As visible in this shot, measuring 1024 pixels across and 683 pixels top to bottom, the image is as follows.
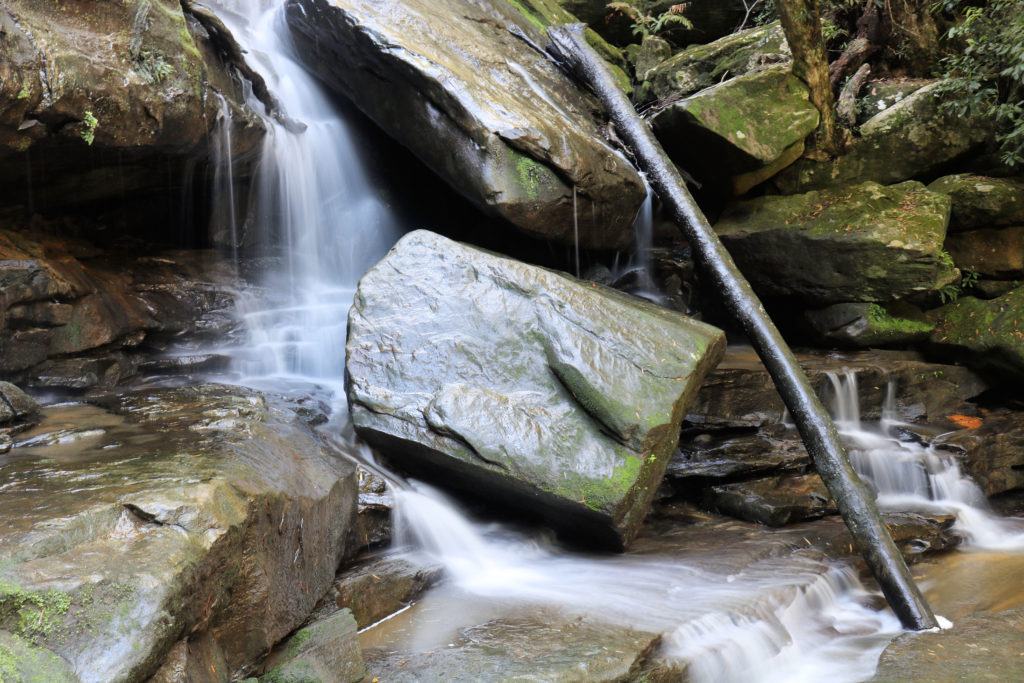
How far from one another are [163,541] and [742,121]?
689 centimetres

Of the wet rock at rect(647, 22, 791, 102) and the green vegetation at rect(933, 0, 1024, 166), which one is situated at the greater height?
the wet rock at rect(647, 22, 791, 102)

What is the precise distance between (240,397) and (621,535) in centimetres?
276

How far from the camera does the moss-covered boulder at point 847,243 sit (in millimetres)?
7035

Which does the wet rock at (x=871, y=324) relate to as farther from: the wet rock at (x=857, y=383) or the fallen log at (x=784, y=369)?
the fallen log at (x=784, y=369)

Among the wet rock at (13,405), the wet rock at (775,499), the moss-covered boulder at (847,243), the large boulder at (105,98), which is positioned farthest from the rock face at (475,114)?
the wet rock at (13,405)

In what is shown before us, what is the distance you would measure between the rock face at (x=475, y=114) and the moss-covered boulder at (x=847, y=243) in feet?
5.11

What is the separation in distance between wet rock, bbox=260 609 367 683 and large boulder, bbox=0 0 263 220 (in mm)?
3777

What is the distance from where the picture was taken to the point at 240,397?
486cm

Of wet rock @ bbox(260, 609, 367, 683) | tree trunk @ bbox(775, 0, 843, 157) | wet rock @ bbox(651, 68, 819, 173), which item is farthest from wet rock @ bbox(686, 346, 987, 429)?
wet rock @ bbox(260, 609, 367, 683)

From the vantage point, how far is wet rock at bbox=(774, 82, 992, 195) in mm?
7809

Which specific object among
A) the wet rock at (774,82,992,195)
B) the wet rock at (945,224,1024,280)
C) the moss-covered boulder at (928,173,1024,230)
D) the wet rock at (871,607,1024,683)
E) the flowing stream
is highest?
the wet rock at (774,82,992,195)

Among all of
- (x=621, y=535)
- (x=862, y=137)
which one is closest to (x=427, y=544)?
(x=621, y=535)

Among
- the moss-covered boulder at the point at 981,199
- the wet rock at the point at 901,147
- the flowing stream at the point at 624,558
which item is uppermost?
the wet rock at the point at 901,147

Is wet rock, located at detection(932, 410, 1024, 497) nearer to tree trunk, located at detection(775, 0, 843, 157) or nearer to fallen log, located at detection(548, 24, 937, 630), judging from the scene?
fallen log, located at detection(548, 24, 937, 630)
